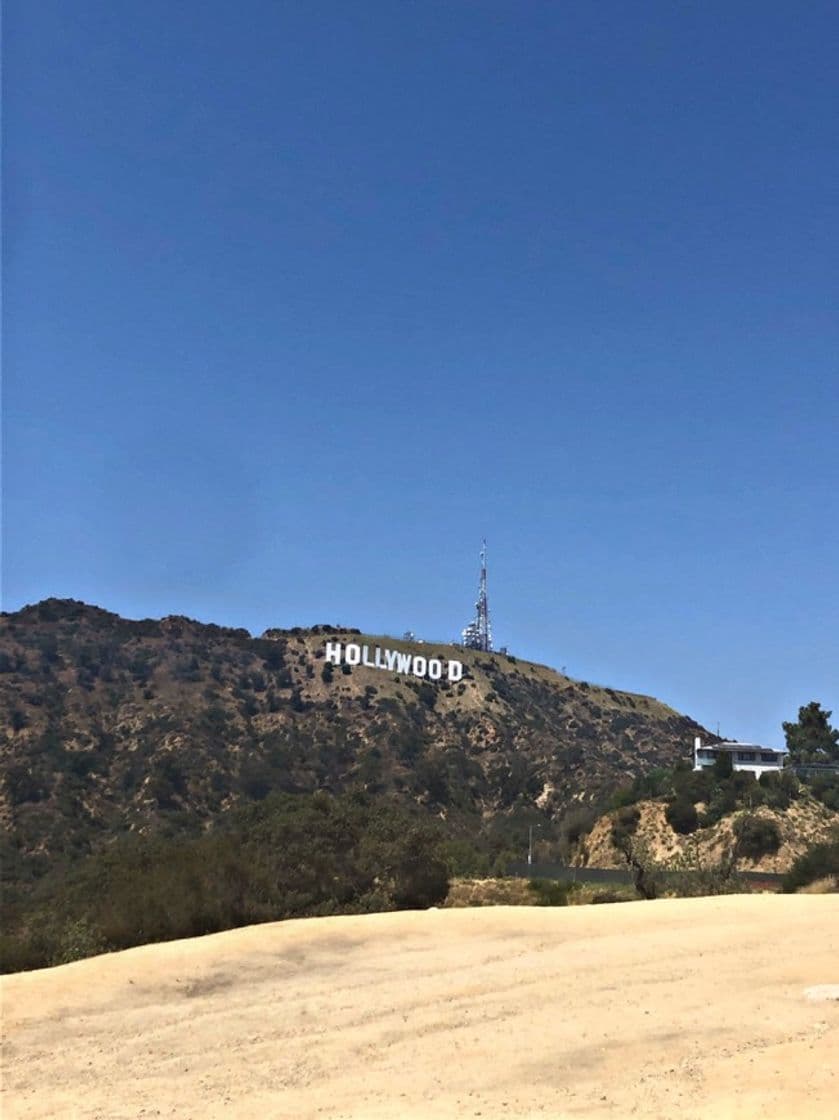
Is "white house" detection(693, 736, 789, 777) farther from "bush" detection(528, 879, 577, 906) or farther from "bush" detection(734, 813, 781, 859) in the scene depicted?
"bush" detection(528, 879, 577, 906)

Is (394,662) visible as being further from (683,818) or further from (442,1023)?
(442,1023)

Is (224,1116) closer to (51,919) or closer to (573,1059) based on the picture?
(573,1059)

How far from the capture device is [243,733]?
3150 inches

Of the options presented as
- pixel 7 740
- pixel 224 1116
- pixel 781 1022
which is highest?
pixel 7 740

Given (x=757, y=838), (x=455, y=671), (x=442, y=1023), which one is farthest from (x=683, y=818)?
(x=455, y=671)

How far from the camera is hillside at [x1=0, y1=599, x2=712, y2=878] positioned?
210 ft

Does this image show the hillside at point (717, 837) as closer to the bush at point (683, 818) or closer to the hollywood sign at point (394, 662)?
the bush at point (683, 818)

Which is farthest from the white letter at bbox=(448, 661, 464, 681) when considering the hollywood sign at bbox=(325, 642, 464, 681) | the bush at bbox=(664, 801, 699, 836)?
the bush at bbox=(664, 801, 699, 836)

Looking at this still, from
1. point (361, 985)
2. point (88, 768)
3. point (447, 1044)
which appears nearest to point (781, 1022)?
point (447, 1044)

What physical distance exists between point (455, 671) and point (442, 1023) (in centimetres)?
9376

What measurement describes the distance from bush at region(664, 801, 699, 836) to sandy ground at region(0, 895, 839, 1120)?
39.0 meters

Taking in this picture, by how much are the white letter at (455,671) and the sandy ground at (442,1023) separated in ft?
278

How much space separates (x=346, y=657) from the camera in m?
105

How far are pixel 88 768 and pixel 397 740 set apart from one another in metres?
26.5
